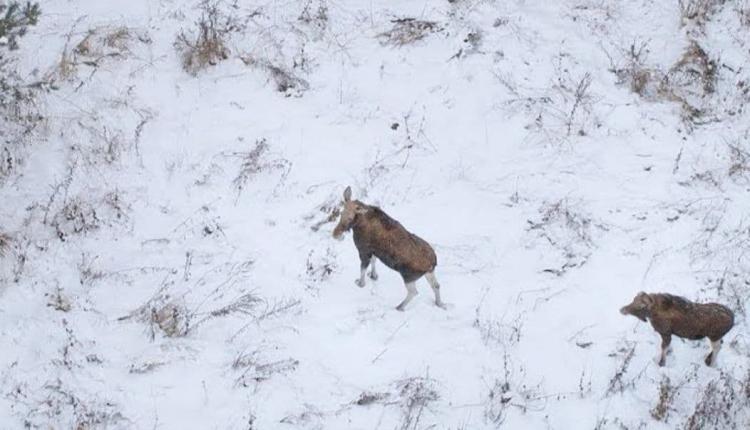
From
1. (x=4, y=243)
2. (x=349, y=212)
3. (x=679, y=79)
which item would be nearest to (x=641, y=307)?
(x=349, y=212)

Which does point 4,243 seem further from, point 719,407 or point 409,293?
point 719,407

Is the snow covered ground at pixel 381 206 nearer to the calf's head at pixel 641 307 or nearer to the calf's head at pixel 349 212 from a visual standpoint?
the calf's head at pixel 641 307

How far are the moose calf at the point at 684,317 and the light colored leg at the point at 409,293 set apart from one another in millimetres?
2220

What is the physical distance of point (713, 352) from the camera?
8406mm

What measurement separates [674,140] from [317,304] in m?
5.50

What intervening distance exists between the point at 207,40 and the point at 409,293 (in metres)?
5.48

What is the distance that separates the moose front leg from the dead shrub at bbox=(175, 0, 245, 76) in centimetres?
446

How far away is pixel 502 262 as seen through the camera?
9875 mm

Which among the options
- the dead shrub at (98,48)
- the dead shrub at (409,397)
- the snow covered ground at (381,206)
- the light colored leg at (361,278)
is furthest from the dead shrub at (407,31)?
the dead shrub at (409,397)

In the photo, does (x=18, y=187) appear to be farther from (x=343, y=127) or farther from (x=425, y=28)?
(x=425, y=28)

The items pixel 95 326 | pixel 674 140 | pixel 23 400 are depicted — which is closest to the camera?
pixel 23 400

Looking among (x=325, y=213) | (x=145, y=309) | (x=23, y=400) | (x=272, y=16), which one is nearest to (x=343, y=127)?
(x=325, y=213)

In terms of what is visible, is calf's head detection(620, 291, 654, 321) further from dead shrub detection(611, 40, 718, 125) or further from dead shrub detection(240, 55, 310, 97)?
dead shrub detection(240, 55, 310, 97)

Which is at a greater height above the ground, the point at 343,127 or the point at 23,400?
the point at 343,127
